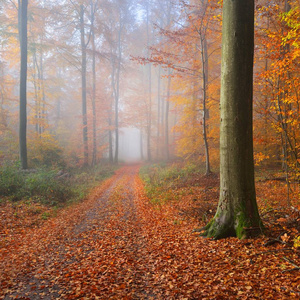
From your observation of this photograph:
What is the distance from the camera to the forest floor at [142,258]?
285cm

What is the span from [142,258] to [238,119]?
337 cm

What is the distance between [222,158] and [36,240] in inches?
196

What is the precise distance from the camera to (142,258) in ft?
13.2

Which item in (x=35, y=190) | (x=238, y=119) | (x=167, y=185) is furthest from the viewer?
(x=167, y=185)

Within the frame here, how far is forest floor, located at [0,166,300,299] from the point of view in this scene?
9.34ft

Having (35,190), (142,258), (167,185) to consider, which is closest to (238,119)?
(142,258)

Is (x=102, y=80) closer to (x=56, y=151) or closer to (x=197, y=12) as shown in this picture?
(x=56, y=151)

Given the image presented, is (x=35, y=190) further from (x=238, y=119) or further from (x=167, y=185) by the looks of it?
(x=238, y=119)

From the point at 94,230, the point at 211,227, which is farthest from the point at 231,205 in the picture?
the point at 94,230

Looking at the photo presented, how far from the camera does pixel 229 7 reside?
3.88 meters

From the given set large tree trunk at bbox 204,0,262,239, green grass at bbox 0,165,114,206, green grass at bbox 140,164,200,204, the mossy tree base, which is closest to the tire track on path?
the mossy tree base

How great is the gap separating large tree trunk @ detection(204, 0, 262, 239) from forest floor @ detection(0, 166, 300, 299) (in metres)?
0.46

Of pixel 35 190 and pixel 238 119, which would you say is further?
pixel 35 190

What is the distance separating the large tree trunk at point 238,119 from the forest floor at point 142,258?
1.50ft
